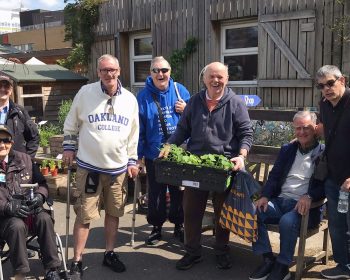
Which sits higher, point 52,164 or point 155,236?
point 52,164

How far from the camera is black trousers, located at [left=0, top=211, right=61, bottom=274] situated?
3531mm

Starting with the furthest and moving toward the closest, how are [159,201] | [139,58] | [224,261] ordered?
1. [139,58]
2. [159,201]
3. [224,261]

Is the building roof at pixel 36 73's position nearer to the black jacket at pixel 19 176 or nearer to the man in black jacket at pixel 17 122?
the man in black jacket at pixel 17 122

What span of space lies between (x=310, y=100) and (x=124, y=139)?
16.0ft

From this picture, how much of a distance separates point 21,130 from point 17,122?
87 millimetres

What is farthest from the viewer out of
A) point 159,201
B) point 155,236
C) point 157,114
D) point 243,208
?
point 155,236

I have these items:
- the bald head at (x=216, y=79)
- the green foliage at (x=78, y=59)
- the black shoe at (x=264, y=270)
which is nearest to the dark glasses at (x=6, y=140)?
the bald head at (x=216, y=79)

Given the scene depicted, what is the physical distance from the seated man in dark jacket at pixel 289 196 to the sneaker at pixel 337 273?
350 millimetres

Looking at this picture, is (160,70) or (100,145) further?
(160,70)

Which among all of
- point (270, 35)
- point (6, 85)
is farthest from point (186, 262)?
point (270, 35)

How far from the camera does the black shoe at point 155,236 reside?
479 cm

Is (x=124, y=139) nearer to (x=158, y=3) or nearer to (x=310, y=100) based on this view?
(x=310, y=100)

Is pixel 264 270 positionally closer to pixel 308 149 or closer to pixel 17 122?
pixel 308 149

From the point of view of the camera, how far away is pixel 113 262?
420cm
